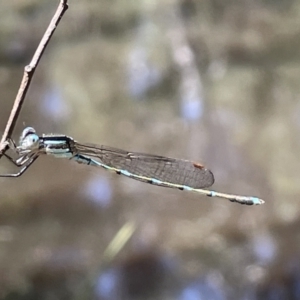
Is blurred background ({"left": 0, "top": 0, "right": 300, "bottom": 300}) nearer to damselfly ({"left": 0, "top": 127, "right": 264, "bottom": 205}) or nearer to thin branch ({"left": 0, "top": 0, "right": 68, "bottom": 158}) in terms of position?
damselfly ({"left": 0, "top": 127, "right": 264, "bottom": 205})

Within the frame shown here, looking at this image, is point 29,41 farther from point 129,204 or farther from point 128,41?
point 129,204

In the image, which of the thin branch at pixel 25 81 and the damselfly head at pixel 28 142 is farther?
the damselfly head at pixel 28 142

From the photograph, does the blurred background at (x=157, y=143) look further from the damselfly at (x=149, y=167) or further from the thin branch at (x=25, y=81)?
the thin branch at (x=25, y=81)

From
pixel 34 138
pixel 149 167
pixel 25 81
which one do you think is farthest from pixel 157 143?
pixel 25 81

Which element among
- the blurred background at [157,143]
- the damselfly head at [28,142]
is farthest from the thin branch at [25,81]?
the blurred background at [157,143]

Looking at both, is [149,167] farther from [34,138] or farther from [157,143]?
[157,143]

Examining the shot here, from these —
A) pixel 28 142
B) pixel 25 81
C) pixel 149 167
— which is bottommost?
pixel 149 167

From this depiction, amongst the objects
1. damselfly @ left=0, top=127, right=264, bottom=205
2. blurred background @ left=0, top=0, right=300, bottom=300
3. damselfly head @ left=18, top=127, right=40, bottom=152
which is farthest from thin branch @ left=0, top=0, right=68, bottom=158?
blurred background @ left=0, top=0, right=300, bottom=300

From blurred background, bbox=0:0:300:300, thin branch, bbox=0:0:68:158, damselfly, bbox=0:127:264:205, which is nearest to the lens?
thin branch, bbox=0:0:68:158
